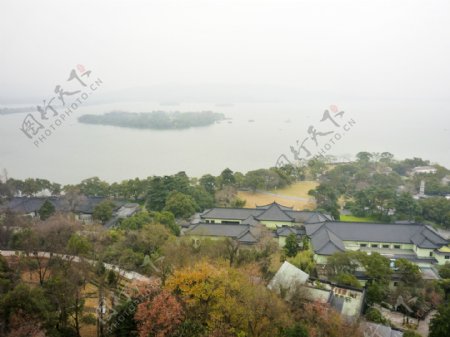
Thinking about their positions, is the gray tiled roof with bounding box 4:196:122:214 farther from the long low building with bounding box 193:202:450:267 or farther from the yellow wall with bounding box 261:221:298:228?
the yellow wall with bounding box 261:221:298:228

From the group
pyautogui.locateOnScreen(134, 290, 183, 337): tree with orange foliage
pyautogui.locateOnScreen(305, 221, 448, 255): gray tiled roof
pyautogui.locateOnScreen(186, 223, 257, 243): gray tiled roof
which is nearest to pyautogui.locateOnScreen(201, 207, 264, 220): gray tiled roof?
pyautogui.locateOnScreen(186, 223, 257, 243): gray tiled roof

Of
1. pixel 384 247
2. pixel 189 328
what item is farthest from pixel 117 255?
pixel 384 247

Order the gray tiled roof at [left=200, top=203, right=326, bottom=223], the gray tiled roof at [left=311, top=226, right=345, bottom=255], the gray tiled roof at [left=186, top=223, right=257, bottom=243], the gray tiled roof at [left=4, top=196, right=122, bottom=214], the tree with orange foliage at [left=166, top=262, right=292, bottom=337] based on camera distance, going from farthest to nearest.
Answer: the gray tiled roof at [left=4, top=196, right=122, bottom=214]
the gray tiled roof at [left=200, top=203, right=326, bottom=223]
the gray tiled roof at [left=186, top=223, right=257, bottom=243]
the gray tiled roof at [left=311, top=226, right=345, bottom=255]
the tree with orange foliage at [left=166, top=262, right=292, bottom=337]

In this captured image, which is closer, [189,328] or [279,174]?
[189,328]

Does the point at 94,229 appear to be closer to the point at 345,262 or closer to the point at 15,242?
the point at 15,242

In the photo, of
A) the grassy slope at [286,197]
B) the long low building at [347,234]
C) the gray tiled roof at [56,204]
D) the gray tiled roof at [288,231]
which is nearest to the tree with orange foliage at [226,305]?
the long low building at [347,234]

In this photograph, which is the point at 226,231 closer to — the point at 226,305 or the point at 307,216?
the point at 307,216

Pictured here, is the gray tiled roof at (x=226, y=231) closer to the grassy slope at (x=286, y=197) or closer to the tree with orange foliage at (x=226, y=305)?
the grassy slope at (x=286, y=197)

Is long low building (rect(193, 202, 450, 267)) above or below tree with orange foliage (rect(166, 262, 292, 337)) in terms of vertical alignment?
below

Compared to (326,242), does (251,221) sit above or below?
below

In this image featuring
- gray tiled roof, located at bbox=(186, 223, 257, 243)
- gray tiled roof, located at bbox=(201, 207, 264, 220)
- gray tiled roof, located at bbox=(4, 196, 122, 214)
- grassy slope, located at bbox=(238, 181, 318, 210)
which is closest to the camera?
gray tiled roof, located at bbox=(186, 223, 257, 243)

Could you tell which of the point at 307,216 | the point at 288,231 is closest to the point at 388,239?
the point at 307,216
